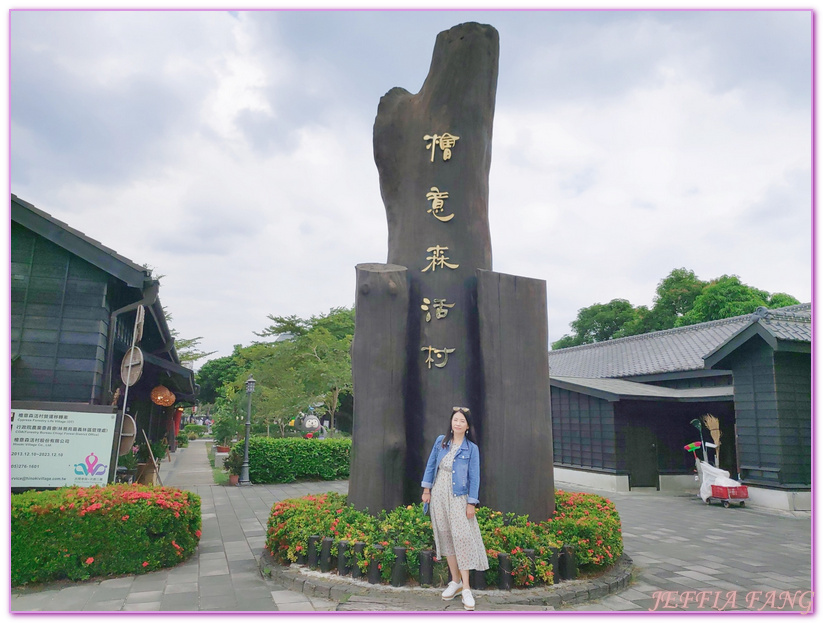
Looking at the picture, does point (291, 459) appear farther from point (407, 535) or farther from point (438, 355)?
point (407, 535)

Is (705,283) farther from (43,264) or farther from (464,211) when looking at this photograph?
(43,264)

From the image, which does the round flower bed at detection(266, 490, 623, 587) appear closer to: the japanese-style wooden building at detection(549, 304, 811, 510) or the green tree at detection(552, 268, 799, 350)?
the japanese-style wooden building at detection(549, 304, 811, 510)

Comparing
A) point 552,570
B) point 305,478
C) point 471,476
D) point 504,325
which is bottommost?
point 305,478

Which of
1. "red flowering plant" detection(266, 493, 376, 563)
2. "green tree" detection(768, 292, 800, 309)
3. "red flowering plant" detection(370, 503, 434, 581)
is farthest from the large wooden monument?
"green tree" detection(768, 292, 800, 309)

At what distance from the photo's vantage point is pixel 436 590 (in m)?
4.66

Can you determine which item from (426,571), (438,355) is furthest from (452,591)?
(438,355)

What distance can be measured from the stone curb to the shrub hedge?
379 inches

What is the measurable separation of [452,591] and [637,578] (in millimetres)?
2223

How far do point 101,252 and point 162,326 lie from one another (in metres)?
3.36

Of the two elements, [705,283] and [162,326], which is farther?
[705,283]

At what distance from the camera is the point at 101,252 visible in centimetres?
788

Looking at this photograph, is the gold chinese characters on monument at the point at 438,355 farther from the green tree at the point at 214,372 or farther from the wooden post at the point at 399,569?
the green tree at the point at 214,372

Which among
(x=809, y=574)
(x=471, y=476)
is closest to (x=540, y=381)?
(x=471, y=476)

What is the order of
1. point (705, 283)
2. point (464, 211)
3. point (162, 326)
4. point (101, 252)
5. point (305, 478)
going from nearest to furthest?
1. point (464, 211)
2. point (101, 252)
3. point (162, 326)
4. point (305, 478)
5. point (705, 283)
